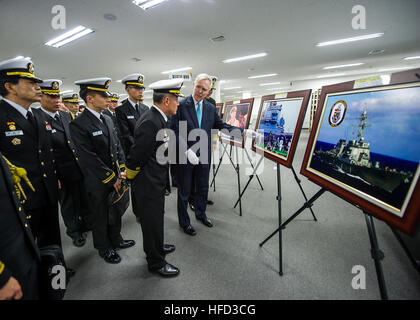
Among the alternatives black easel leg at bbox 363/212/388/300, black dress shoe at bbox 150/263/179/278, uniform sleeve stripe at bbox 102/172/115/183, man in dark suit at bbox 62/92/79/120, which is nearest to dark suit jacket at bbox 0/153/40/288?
uniform sleeve stripe at bbox 102/172/115/183

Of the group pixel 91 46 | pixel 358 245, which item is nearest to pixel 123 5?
pixel 91 46

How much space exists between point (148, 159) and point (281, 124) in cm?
127

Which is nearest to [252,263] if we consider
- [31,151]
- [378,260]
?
[378,260]

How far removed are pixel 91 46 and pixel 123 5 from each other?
2.46 metres

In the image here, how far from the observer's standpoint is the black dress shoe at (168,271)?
1.44m

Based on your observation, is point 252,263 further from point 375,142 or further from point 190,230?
point 375,142

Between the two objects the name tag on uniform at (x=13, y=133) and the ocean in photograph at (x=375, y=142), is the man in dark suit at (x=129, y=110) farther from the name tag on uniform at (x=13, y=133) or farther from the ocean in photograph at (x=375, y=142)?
the ocean in photograph at (x=375, y=142)

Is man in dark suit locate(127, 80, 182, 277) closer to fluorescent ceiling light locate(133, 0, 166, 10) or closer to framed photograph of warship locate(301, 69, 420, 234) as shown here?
framed photograph of warship locate(301, 69, 420, 234)

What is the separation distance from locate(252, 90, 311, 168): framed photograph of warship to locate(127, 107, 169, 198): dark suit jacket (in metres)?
1.04

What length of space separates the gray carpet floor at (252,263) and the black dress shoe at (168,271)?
0.04m

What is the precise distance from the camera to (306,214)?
2.38 metres

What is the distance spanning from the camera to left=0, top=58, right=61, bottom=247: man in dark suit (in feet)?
3.64
